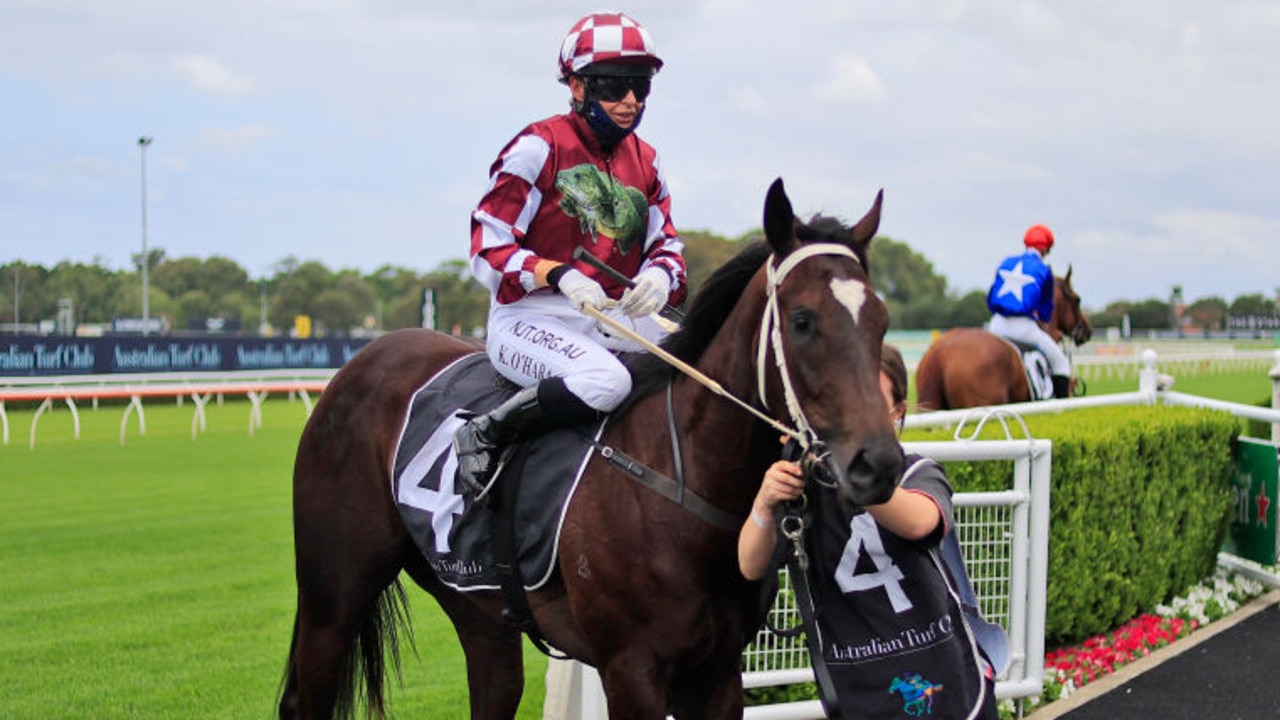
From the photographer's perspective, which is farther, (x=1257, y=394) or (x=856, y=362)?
(x=1257, y=394)

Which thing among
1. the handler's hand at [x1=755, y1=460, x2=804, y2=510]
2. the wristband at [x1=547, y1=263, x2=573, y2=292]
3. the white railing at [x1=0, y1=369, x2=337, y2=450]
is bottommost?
the white railing at [x1=0, y1=369, x2=337, y2=450]

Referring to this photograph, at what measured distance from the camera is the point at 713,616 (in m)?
2.76

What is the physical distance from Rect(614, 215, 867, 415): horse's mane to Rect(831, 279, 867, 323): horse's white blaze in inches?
9.7

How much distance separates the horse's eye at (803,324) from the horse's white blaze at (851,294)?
0.07 metres

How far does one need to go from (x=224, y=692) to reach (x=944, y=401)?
21.7 feet

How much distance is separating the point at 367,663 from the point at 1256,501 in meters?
5.67

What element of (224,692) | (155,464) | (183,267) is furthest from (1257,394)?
(183,267)

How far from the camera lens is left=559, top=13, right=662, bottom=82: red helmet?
3.16 meters

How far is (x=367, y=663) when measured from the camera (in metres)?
4.02

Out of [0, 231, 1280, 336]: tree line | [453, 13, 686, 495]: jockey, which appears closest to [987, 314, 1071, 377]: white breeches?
[453, 13, 686, 495]: jockey

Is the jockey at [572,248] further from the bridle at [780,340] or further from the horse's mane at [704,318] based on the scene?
the bridle at [780,340]

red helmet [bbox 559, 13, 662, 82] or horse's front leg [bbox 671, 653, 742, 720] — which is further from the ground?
red helmet [bbox 559, 13, 662, 82]

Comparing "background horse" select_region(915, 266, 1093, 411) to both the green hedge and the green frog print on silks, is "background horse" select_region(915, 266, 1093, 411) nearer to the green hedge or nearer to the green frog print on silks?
the green hedge

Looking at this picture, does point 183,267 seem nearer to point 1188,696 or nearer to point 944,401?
point 944,401
